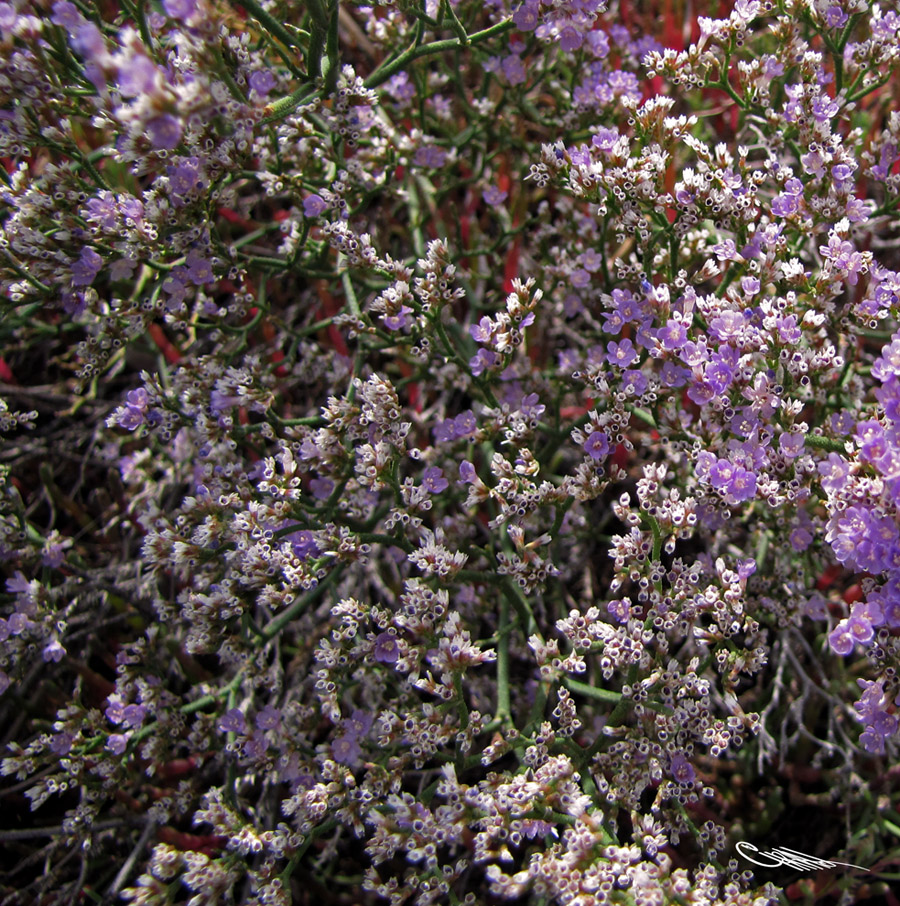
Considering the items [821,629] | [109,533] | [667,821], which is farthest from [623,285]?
[109,533]

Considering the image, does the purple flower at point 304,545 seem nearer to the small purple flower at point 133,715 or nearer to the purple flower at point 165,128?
the small purple flower at point 133,715

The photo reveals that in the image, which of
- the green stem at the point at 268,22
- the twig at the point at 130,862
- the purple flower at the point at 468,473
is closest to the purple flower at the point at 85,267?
the green stem at the point at 268,22

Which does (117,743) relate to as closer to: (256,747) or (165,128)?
(256,747)

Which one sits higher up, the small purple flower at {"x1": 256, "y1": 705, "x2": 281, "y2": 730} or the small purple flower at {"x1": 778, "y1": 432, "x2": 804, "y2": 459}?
the small purple flower at {"x1": 778, "y1": 432, "x2": 804, "y2": 459}

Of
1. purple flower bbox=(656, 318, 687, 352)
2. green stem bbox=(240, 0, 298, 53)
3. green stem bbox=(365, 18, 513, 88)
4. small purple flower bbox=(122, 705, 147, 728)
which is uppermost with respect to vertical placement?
green stem bbox=(365, 18, 513, 88)

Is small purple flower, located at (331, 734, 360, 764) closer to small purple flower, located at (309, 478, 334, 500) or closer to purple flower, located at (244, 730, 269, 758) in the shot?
purple flower, located at (244, 730, 269, 758)
